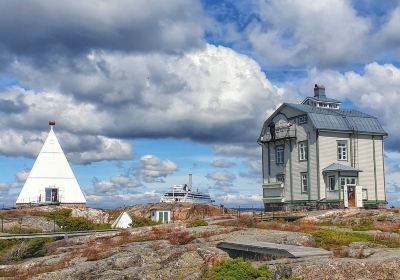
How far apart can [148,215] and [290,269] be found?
39599mm

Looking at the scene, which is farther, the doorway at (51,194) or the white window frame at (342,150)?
the doorway at (51,194)

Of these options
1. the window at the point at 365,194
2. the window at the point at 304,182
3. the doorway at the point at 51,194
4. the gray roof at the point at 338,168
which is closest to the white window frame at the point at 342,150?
the gray roof at the point at 338,168

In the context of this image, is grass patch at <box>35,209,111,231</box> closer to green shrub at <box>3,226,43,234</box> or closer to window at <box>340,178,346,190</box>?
green shrub at <box>3,226,43,234</box>

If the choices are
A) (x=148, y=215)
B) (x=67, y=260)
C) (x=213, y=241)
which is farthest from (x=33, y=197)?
(x=213, y=241)

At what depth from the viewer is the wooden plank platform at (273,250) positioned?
1667 centimetres

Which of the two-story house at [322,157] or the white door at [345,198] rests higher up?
the two-story house at [322,157]

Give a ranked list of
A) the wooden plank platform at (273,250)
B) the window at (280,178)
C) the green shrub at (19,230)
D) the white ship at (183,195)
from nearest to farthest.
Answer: the wooden plank platform at (273,250) < the green shrub at (19,230) < the window at (280,178) < the white ship at (183,195)

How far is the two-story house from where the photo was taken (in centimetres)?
4666

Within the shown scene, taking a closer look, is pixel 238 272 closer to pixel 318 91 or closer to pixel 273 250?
pixel 273 250

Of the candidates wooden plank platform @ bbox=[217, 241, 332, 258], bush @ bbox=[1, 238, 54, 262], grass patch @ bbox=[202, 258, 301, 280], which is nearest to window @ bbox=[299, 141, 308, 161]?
bush @ bbox=[1, 238, 54, 262]

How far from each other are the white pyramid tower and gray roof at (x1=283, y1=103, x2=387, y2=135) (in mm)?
23654

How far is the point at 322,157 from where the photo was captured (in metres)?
47.1

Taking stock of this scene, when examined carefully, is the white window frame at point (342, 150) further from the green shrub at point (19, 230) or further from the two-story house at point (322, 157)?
the green shrub at point (19, 230)

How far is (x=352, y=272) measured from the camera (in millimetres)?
14195
